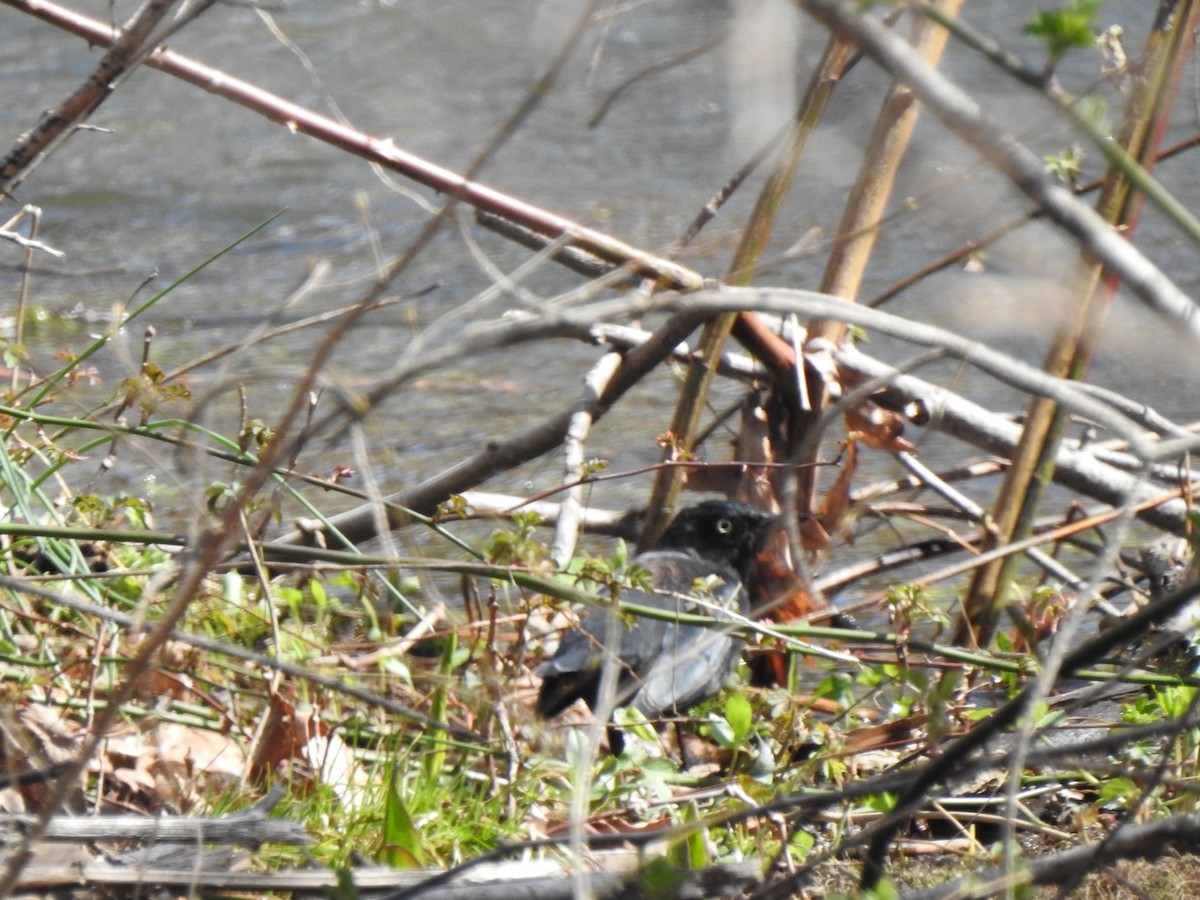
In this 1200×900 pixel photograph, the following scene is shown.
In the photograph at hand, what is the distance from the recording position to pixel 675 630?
2623 mm

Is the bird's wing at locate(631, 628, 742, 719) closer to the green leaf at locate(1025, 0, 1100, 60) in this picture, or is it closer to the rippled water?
the rippled water

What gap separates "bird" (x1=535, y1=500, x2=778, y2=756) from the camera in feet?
9.82

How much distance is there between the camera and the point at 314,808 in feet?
7.74

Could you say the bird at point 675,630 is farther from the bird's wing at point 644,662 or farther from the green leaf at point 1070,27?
the green leaf at point 1070,27

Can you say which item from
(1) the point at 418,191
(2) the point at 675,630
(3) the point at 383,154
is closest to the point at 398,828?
(2) the point at 675,630

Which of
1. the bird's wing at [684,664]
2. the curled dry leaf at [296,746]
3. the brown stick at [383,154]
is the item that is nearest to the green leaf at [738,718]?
the bird's wing at [684,664]

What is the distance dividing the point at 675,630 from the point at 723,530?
1172 mm

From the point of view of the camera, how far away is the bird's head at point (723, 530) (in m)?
3.76

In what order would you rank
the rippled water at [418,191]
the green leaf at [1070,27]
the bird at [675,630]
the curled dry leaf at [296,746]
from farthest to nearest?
the rippled water at [418,191], the bird at [675,630], the curled dry leaf at [296,746], the green leaf at [1070,27]

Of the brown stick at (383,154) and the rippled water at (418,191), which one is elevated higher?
the rippled water at (418,191)

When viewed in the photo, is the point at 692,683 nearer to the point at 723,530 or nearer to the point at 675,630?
the point at 675,630

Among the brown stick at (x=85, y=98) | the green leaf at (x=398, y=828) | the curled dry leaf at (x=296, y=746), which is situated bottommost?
the green leaf at (x=398, y=828)

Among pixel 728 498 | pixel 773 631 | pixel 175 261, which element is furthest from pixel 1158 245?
pixel 773 631

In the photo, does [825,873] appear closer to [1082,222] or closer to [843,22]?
[1082,222]
